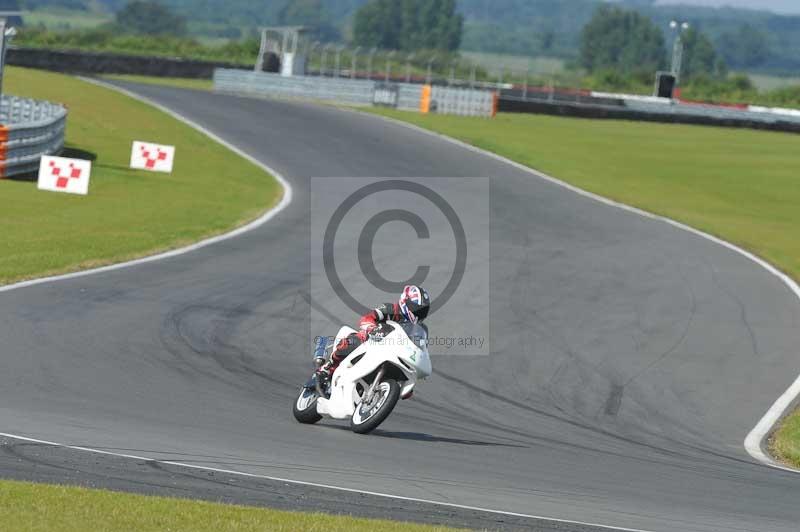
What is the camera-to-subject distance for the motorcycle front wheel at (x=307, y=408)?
478 inches

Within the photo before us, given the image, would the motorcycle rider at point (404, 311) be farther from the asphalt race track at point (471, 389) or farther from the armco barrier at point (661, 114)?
the armco barrier at point (661, 114)

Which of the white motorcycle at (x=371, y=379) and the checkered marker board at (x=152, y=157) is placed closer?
the white motorcycle at (x=371, y=379)

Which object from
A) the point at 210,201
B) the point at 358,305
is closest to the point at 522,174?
the point at 210,201

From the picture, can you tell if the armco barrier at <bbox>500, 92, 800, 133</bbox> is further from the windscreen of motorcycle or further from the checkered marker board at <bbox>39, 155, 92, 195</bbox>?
the windscreen of motorcycle

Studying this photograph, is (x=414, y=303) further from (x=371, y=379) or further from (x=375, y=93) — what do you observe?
(x=375, y=93)

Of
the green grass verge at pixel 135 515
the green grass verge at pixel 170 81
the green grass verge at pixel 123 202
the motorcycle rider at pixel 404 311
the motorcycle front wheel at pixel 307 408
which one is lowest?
the green grass verge at pixel 123 202

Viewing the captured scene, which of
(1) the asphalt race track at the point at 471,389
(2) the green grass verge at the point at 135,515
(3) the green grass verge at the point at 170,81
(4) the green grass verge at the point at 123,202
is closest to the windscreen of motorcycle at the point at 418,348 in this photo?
(1) the asphalt race track at the point at 471,389

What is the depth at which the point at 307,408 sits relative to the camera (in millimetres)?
12180

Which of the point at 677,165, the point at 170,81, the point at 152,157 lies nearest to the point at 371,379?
the point at 152,157

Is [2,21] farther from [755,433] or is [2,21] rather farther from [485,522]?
[485,522]

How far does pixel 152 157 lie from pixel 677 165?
1983 cm

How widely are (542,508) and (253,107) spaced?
4363 centimetres
